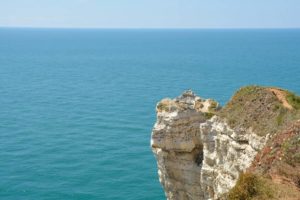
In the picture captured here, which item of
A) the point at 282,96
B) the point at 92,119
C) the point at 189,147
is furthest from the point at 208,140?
the point at 92,119

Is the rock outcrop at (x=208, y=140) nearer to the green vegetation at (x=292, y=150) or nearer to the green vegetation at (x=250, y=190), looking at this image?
the green vegetation at (x=292, y=150)

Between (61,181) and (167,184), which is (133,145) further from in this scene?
(167,184)

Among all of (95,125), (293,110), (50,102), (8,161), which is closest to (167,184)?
(293,110)

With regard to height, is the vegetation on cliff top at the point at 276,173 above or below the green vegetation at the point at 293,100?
below

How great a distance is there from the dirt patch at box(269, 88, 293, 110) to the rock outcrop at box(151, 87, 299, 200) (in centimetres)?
28

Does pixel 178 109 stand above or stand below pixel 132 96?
above

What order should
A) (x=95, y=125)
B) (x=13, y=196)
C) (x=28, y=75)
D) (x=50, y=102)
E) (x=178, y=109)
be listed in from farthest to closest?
1. (x=28, y=75)
2. (x=50, y=102)
3. (x=95, y=125)
4. (x=13, y=196)
5. (x=178, y=109)

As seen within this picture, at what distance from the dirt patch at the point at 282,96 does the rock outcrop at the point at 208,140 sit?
0.28m

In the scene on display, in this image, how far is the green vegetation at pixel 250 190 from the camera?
19.0 metres

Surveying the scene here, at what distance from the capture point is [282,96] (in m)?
30.5

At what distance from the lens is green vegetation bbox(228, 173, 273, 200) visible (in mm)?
19016

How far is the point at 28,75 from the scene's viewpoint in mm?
161625

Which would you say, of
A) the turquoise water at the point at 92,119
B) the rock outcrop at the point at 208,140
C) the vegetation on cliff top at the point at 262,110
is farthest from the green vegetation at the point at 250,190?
the turquoise water at the point at 92,119

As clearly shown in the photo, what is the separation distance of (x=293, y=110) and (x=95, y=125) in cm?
6523
